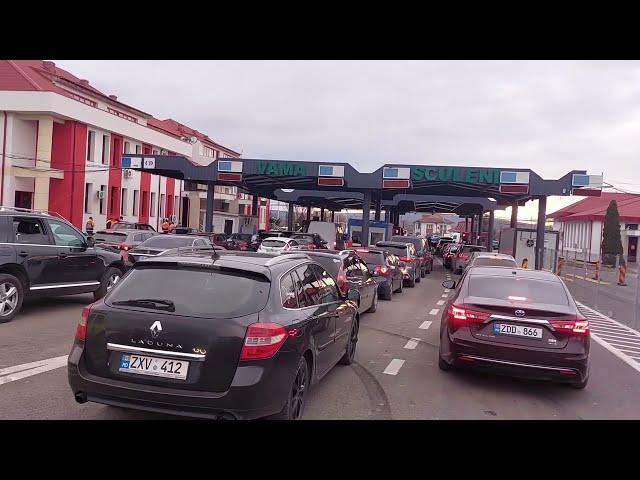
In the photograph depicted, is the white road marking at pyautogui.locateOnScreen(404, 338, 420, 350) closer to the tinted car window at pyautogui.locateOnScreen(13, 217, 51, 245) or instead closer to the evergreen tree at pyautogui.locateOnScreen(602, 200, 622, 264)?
the tinted car window at pyautogui.locateOnScreen(13, 217, 51, 245)

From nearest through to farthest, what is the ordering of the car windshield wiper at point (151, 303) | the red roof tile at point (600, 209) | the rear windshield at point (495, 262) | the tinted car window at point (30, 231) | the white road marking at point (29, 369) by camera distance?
the car windshield wiper at point (151, 303) < the white road marking at point (29, 369) < the tinted car window at point (30, 231) < the rear windshield at point (495, 262) < the red roof tile at point (600, 209)

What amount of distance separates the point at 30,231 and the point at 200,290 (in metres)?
6.83

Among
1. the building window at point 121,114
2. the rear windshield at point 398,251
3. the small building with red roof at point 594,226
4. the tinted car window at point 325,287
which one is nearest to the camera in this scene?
the tinted car window at point 325,287

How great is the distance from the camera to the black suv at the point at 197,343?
14.0 feet

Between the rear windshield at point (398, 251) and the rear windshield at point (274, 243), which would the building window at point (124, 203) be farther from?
the rear windshield at point (398, 251)

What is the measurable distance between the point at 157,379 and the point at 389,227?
3673 cm

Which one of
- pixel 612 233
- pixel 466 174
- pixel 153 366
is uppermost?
pixel 466 174

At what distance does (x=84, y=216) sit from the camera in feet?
120

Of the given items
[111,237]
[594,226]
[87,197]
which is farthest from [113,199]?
[594,226]

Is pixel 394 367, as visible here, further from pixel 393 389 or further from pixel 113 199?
pixel 113 199

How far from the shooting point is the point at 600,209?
59.7 meters

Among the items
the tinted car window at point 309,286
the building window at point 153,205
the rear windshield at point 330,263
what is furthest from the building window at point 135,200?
the tinted car window at point 309,286

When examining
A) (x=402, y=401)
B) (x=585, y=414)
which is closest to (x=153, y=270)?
(x=402, y=401)

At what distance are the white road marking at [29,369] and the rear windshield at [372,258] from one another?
966 cm
